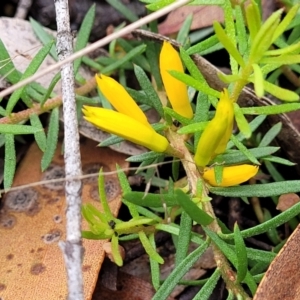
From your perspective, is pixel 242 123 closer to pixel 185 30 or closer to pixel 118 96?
pixel 118 96

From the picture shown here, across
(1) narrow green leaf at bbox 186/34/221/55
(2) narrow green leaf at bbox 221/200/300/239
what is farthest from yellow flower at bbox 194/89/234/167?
(1) narrow green leaf at bbox 186/34/221/55

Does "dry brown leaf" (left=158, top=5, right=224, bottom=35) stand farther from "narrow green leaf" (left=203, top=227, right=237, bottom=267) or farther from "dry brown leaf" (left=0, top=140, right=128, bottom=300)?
"narrow green leaf" (left=203, top=227, right=237, bottom=267)

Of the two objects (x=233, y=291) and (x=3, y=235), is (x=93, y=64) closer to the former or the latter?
(x=3, y=235)

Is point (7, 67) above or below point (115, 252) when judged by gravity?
above

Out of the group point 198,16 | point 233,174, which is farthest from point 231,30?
point 198,16

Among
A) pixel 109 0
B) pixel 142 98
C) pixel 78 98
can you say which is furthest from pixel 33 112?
pixel 109 0
